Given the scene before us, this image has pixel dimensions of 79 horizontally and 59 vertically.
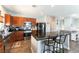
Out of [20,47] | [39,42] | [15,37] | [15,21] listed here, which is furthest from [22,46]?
[15,21]

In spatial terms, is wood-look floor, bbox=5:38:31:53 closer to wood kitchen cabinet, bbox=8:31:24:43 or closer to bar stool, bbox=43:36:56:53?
wood kitchen cabinet, bbox=8:31:24:43

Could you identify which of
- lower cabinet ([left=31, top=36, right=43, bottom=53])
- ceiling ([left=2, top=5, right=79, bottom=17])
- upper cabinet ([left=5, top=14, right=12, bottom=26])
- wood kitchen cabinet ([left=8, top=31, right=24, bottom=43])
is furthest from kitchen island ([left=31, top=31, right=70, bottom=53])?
upper cabinet ([left=5, top=14, right=12, bottom=26])

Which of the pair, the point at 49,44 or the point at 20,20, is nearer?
the point at 20,20

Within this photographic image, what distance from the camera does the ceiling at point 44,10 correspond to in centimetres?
182

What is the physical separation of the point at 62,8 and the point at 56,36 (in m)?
0.57

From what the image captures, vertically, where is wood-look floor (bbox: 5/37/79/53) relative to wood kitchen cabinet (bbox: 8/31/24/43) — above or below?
below

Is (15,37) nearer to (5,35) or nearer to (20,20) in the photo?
(5,35)

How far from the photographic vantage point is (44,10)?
184cm

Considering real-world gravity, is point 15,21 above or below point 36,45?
above

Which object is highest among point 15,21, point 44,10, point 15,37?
point 44,10

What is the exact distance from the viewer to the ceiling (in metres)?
1.82

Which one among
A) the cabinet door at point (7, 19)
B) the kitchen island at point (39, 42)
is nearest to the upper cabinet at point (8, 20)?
the cabinet door at point (7, 19)

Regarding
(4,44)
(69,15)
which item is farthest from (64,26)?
(4,44)

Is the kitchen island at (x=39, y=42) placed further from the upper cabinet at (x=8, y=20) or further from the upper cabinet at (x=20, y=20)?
the upper cabinet at (x=8, y=20)
